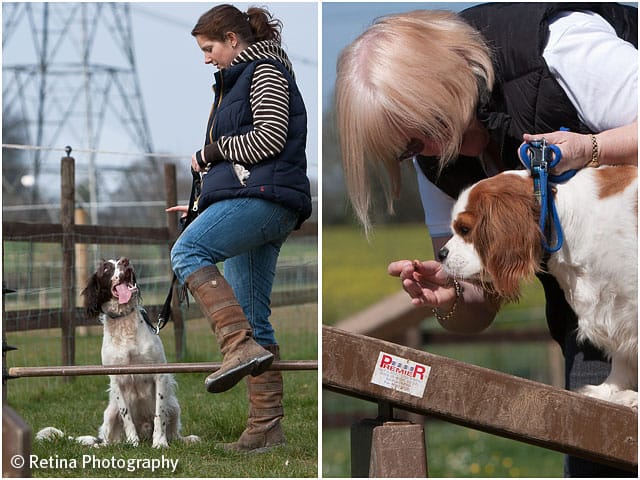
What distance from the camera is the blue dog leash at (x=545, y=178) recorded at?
269 centimetres

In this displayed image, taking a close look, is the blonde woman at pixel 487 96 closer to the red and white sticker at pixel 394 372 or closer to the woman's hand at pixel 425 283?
the woman's hand at pixel 425 283

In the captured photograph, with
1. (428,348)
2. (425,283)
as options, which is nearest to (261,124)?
(425,283)

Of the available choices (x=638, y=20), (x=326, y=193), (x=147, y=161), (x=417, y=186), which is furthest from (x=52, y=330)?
(x=638, y=20)

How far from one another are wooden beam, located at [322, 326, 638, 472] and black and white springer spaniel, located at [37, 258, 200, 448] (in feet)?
4.63

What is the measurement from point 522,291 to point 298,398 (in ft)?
5.71

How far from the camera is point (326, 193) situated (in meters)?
3.77

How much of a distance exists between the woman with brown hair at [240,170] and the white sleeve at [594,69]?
98 centimetres

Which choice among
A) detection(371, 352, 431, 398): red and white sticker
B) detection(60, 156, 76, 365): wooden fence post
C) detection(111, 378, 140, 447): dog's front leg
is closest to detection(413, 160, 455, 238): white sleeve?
detection(371, 352, 431, 398): red and white sticker

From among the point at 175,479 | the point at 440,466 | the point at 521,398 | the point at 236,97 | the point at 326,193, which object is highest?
the point at 236,97

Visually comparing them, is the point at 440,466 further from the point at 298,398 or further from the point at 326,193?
the point at 326,193

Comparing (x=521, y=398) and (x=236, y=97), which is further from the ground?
(x=236, y=97)

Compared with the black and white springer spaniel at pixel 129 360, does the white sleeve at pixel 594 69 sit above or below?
above

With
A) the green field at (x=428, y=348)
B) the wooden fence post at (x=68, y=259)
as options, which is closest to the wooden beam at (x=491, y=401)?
the green field at (x=428, y=348)

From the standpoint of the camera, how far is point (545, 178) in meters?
2.74
